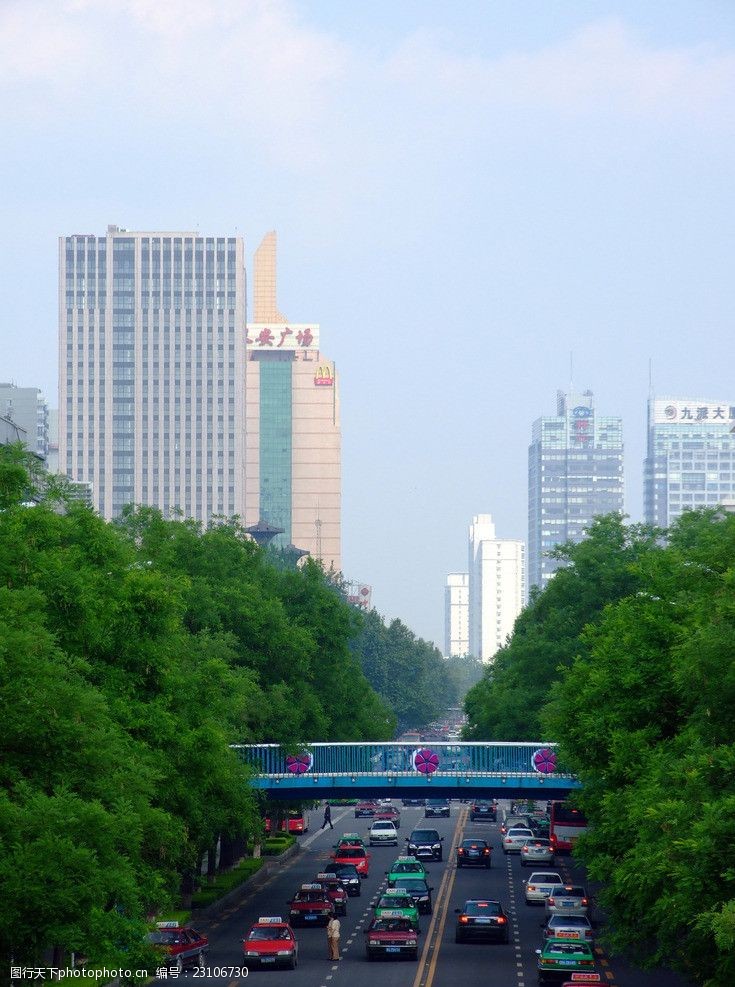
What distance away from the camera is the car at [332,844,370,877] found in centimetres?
8006

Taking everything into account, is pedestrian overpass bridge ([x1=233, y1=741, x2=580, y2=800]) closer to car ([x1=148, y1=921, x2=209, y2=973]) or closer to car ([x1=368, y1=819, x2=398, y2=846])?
car ([x1=148, y1=921, x2=209, y2=973])

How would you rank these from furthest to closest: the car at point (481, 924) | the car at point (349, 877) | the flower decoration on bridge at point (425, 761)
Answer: the flower decoration on bridge at point (425, 761) < the car at point (349, 877) < the car at point (481, 924)

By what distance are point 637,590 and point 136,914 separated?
46990mm

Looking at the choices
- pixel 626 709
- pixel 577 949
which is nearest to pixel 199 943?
pixel 577 949

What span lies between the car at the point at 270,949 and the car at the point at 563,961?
7.60 m

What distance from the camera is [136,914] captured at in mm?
34281

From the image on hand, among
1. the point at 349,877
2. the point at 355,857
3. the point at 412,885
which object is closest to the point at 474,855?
the point at 355,857

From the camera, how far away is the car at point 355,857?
80062 millimetres

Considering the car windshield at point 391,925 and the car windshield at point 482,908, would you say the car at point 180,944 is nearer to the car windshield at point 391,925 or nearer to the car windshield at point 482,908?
the car windshield at point 391,925

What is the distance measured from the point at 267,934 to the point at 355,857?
3182 cm

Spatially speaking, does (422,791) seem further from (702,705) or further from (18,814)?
(18,814)

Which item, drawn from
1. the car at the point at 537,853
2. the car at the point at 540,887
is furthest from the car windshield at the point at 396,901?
the car at the point at 537,853

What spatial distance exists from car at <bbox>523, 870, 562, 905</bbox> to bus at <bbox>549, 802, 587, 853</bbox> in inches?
584

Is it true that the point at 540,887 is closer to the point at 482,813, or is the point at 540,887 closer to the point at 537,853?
the point at 537,853
